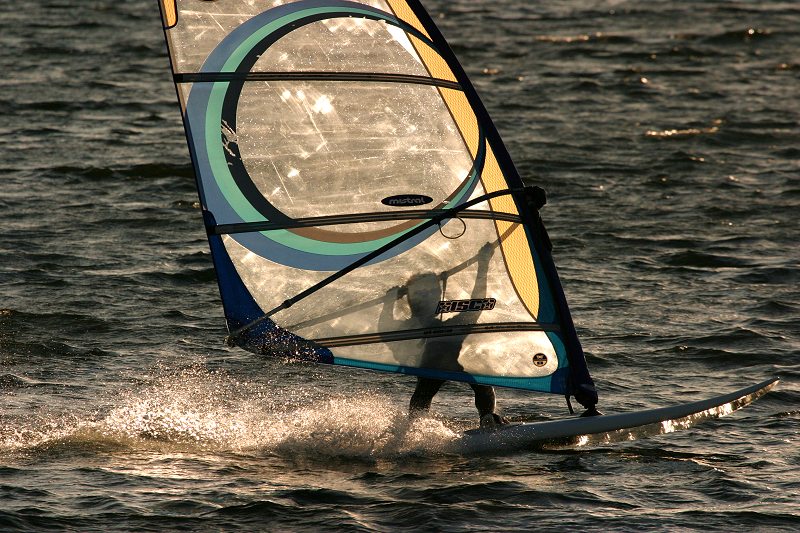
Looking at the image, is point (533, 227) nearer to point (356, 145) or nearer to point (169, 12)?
point (356, 145)

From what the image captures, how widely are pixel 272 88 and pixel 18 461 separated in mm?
2989

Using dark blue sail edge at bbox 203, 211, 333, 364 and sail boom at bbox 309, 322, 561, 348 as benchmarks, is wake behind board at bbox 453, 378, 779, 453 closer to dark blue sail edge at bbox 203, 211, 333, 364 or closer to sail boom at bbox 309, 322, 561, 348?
sail boom at bbox 309, 322, 561, 348

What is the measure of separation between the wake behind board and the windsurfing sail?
37cm

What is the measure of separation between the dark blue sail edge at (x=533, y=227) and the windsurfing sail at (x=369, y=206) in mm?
12

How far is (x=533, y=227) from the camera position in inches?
368

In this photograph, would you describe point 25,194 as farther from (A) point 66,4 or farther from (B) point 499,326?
(A) point 66,4

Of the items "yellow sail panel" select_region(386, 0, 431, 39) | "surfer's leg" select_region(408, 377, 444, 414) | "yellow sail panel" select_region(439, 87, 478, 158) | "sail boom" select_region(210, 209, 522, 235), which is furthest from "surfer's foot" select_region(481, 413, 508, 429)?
"yellow sail panel" select_region(386, 0, 431, 39)

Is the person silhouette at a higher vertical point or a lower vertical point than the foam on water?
higher

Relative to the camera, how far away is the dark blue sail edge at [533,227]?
9086 mm

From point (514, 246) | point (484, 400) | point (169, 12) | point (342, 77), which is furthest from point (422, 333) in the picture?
point (169, 12)

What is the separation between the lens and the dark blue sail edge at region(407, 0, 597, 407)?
9086mm

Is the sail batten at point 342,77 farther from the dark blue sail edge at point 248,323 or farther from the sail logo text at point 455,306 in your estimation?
the sail logo text at point 455,306

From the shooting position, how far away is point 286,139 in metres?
9.36

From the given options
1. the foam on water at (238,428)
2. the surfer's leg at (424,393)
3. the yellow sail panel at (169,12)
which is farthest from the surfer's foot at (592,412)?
the yellow sail panel at (169,12)
